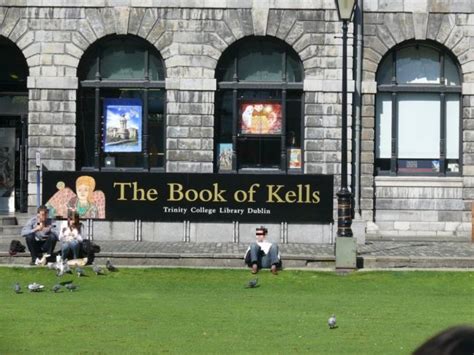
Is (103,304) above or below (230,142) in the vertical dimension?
below

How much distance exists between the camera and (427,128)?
27.2 metres

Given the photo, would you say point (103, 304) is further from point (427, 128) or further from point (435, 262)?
point (427, 128)

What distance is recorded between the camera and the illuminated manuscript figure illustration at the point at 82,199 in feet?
74.7

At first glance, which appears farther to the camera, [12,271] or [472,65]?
[472,65]

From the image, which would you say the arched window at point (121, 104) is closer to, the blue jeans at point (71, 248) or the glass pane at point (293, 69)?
the glass pane at point (293, 69)

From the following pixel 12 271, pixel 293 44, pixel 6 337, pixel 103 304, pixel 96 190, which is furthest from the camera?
pixel 293 44

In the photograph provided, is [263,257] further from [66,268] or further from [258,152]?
[258,152]

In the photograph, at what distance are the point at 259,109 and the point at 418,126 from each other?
15.9 feet

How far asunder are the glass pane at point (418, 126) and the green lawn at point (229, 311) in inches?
409

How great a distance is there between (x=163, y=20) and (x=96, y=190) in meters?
6.03

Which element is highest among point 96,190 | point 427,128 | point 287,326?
point 427,128

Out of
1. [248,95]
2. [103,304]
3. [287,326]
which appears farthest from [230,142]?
[287,326]

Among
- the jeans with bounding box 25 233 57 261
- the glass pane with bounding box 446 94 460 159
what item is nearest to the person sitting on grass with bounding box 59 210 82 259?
the jeans with bounding box 25 233 57 261

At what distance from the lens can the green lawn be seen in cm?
1058
